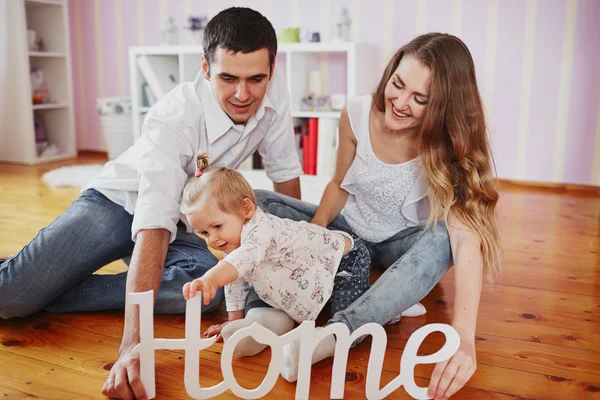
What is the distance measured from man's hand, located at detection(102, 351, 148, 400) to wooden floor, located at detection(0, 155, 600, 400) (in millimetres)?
62

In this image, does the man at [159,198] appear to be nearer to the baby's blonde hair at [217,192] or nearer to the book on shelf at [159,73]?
the baby's blonde hair at [217,192]

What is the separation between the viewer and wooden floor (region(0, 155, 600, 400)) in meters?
1.19

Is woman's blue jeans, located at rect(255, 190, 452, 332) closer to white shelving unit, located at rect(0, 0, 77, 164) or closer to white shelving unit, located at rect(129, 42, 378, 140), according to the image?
white shelving unit, located at rect(129, 42, 378, 140)

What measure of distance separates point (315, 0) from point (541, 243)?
2123mm

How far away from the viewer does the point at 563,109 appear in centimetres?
320

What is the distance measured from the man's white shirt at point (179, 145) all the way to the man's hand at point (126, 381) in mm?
308

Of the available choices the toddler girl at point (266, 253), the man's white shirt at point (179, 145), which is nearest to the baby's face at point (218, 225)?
the toddler girl at point (266, 253)

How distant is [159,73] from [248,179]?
1013 mm

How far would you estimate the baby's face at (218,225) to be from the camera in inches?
47.3

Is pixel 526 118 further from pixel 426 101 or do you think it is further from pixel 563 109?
pixel 426 101

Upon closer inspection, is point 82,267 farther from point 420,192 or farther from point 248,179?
point 248,179

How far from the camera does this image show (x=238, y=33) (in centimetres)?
139

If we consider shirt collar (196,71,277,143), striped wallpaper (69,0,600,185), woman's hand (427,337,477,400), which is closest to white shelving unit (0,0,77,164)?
striped wallpaper (69,0,600,185)

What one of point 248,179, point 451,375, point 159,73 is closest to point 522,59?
point 248,179
